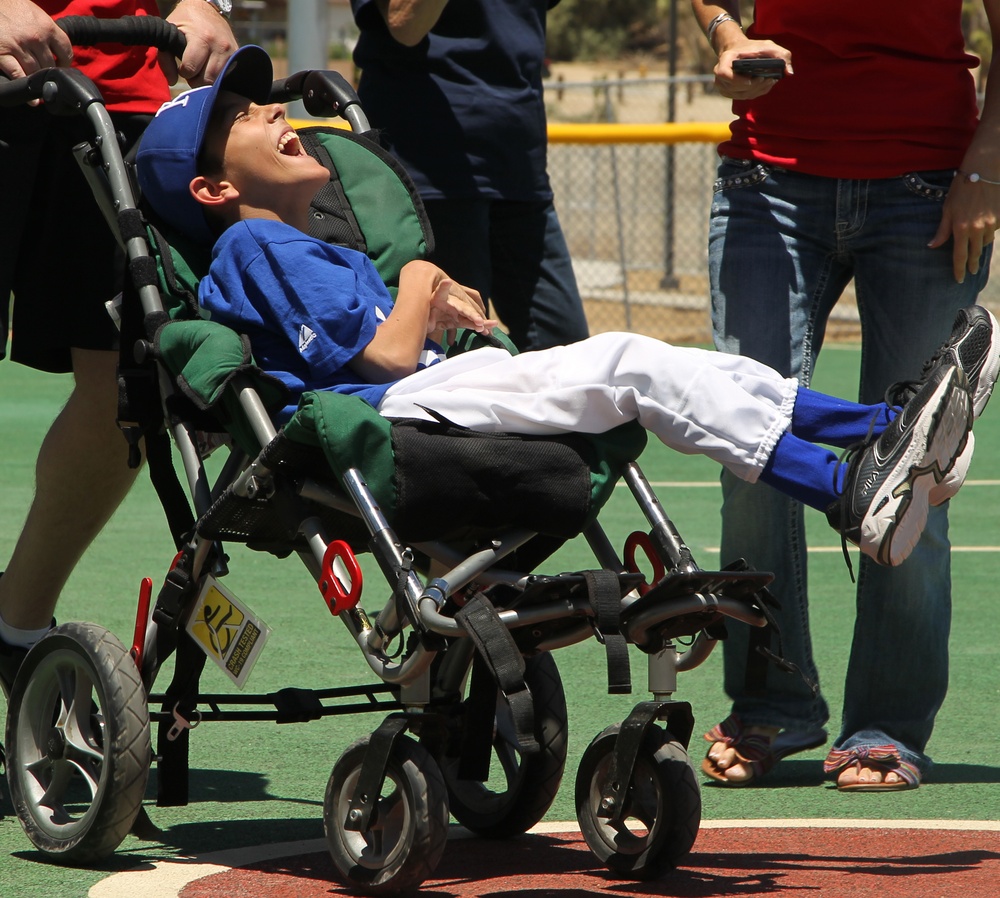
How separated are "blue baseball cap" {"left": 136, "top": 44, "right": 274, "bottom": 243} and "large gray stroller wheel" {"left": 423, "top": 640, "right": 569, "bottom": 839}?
42.6 inches

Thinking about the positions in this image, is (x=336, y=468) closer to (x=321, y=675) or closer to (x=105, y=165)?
(x=105, y=165)

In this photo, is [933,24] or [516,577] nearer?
[516,577]

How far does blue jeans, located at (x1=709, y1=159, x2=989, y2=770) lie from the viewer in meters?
4.07

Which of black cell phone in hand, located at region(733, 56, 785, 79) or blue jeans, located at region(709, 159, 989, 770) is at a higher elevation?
black cell phone in hand, located at region(733, 56, 785, 79)

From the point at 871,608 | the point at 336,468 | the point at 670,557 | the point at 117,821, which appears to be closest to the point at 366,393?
the point at 336,468

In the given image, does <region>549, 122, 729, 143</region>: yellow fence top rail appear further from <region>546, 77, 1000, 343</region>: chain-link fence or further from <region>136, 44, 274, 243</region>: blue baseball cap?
<region>136, 44, 274, 243</region>: blue baseball cap

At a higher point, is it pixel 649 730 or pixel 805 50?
pixel 805 50

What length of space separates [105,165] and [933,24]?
188 cm

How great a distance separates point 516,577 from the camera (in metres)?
3.17

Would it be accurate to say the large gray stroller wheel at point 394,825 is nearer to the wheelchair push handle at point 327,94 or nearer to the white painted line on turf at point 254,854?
the white painted line on turf at point 254,854

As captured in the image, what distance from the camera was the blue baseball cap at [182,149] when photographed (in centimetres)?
367

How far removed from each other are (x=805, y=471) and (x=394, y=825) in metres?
0.97

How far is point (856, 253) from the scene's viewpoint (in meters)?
4.16

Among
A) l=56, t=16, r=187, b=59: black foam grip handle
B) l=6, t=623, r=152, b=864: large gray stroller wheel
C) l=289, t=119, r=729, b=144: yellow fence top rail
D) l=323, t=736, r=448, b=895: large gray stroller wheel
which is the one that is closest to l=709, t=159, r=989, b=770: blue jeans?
l=323, t=736, r=448, b=895: large gray stroller wheel
